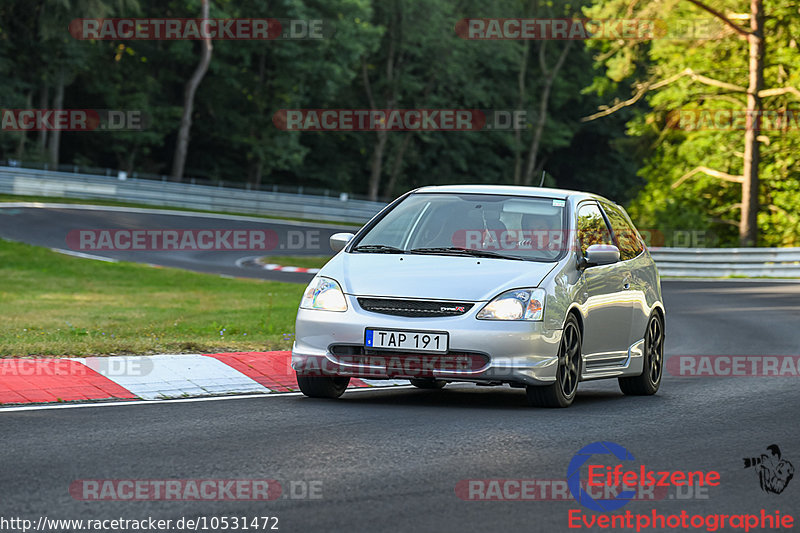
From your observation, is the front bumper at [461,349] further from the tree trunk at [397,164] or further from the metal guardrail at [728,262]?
the tree trunk at [397,164]

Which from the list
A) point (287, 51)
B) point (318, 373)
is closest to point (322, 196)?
point (287, 51)

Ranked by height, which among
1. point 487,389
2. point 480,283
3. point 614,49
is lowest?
point 487,389

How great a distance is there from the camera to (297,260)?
3512 cm

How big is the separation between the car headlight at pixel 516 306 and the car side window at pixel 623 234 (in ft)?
6.66

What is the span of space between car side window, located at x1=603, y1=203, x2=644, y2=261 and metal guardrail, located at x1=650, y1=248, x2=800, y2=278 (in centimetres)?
2488

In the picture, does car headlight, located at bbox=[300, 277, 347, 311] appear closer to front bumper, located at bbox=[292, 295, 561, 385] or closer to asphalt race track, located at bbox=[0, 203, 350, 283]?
front bumper, located at bbox=[292, 295, 561, 385]

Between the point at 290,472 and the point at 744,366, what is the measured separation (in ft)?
27.6

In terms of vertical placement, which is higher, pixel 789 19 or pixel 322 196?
pixel 789 19

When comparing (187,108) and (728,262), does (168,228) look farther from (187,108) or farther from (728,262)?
(187,108)

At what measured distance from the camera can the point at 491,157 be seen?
77062 mm

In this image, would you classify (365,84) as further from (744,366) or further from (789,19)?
(744,366)

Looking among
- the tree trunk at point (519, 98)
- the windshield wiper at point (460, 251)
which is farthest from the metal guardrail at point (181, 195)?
the windshield wiper at point (460, 251)

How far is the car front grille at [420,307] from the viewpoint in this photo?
8.99 metres

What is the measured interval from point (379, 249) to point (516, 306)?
1370 mm
